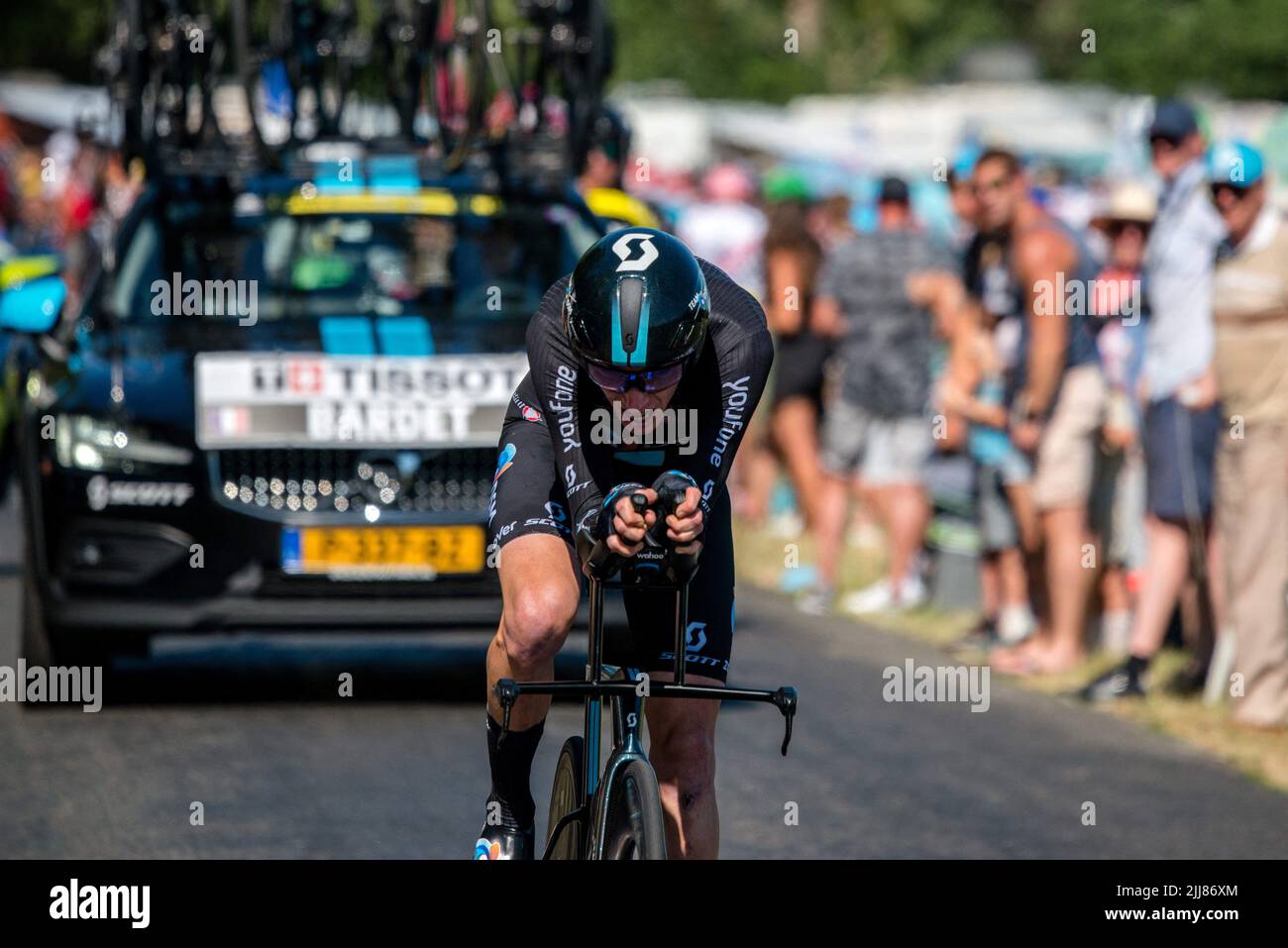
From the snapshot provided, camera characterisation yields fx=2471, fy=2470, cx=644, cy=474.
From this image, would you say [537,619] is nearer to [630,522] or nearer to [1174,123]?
[630,522]

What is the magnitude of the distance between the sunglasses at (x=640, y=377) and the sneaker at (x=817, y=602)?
308 inches

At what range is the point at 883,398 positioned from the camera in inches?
513

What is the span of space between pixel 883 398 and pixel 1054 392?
2.13m

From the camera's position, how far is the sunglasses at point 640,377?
5.05 m

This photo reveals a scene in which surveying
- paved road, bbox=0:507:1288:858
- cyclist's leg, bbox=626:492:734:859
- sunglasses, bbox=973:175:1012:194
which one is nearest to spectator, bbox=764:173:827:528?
sunglasses, bbox=973:175:1012:194

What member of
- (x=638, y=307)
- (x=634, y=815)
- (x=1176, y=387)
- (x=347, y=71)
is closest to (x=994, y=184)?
(x=1176, y=387)

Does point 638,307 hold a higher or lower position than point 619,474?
higher

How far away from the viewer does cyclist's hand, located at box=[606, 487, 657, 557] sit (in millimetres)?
4848

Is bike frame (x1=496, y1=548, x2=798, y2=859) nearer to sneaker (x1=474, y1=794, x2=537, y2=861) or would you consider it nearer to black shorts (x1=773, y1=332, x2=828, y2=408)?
sneaker (x1=474, y1=794, x2=537, y2=861)

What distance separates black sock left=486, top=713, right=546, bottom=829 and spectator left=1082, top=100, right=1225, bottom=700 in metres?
4.97

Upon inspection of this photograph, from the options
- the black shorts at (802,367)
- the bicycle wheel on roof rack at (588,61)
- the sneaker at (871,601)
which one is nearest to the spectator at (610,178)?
the bicycle wheel on roof rack at (588,61)

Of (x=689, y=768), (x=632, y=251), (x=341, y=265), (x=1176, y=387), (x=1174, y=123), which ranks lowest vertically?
(x=689, y=768)
